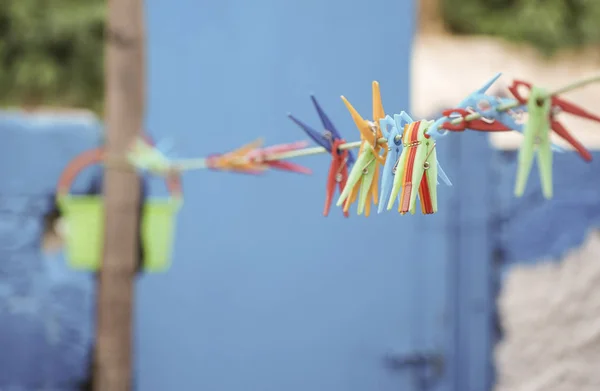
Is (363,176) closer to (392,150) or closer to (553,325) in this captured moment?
(392,150)

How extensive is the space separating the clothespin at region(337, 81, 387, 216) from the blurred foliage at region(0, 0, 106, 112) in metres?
4.84

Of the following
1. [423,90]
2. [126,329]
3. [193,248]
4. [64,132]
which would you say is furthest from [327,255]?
[423,90]

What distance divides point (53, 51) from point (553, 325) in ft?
14.6

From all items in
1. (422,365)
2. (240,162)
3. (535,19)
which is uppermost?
(535,19)

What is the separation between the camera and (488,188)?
2.08m

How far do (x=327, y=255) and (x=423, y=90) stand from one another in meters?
3.44

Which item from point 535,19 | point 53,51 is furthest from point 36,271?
point 535,19

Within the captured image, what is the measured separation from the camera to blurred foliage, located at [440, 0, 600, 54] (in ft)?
18.8

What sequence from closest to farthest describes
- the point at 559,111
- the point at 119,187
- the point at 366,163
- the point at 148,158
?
1. the point at 559,111
2. the point at 366,163
3. the point at 148,158
4. the point at 119,187

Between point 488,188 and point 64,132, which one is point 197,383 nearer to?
point 64,132

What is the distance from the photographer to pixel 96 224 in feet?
6.65

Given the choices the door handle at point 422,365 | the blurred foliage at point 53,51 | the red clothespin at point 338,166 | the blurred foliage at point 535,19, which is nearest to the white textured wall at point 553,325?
the door handle at point 422,365

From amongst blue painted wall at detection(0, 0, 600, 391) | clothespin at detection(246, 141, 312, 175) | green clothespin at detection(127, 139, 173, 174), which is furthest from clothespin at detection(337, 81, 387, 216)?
blue painted wall at detection(0, 0, 600, 391)

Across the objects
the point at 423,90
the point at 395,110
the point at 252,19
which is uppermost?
the point at 423,90
